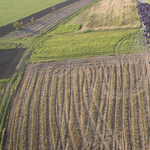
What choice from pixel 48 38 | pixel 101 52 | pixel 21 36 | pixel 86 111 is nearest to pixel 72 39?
pixel 48 38

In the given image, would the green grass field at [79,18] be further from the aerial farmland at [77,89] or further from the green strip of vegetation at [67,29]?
the aerial farmland at [77,89]

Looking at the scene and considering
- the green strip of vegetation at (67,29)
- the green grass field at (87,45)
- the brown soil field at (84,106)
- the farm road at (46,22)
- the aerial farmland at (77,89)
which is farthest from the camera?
the farm road at (46,22)

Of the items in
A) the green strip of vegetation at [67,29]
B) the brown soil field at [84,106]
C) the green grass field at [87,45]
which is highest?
the green strip of vegetation at [67,29]

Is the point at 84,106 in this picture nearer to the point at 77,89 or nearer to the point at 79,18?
the point at 77,89

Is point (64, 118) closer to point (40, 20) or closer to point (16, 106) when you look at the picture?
point (16, 106)

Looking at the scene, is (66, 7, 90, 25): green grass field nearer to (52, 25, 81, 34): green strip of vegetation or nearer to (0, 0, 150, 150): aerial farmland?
(52, 25, 81, 34): green strip of vegetation

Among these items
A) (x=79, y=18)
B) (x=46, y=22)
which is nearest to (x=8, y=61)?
(x=46, y=22)

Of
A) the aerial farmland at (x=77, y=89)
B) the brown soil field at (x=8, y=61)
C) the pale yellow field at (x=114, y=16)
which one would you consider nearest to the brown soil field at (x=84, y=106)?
the aerial farmland at (x=77, y=89)
